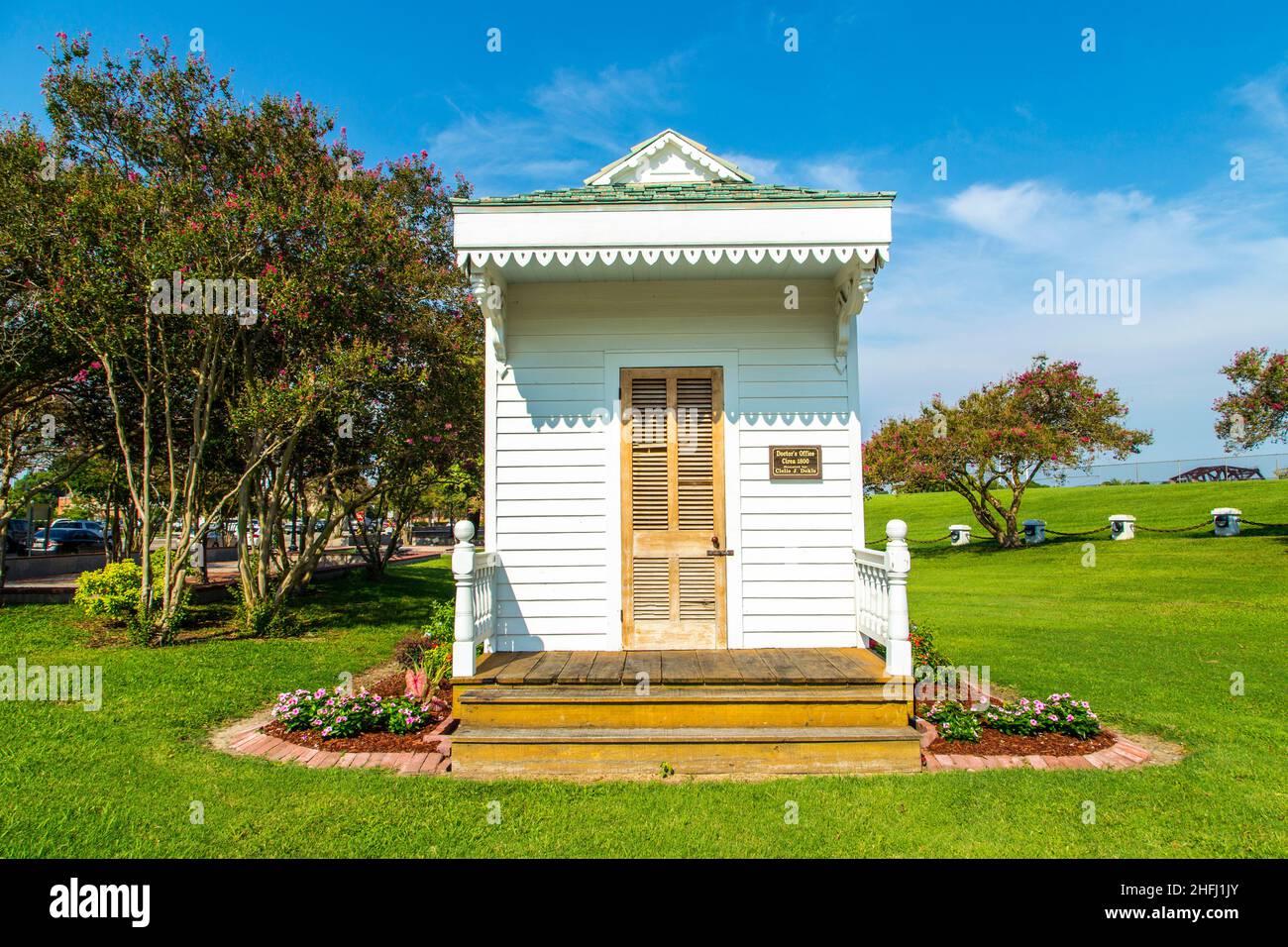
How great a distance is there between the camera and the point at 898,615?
479 centimetres

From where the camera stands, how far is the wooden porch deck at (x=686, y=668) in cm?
487

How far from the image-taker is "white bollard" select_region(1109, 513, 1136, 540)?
73.8 feet

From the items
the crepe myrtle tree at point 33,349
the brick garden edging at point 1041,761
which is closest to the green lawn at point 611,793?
the brick garden edging at point 1041,761

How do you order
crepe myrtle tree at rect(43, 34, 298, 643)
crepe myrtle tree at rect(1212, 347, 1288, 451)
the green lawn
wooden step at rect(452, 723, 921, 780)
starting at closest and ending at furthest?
1. the green lawn
2. wooden step at rect(452, 723, 921, 780)
3. crepe myrtle tree at rect(43, 34, 298, 643)
4. crepe myrtle tree at rect(1212, 347, 1288, 451)

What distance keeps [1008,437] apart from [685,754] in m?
21.1

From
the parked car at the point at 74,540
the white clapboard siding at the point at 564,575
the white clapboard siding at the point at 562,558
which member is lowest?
the parked car at the point at 74,540

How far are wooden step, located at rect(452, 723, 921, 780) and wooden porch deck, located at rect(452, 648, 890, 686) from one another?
369mm

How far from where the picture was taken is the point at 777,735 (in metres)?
4.60

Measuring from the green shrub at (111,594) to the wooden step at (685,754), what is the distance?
8.20m

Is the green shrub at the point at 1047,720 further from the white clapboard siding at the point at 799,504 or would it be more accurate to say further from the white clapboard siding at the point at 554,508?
the white clapboard siding at the point at 554,508

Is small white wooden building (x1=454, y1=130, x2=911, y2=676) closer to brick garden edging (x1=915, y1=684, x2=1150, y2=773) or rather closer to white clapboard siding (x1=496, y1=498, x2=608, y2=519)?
white clapboard siding (x1=496, y1=498, x2=608, y2=519)

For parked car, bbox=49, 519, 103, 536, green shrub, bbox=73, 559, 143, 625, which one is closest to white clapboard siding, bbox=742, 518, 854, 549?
green shrub, bbox=73, 559, 143, 625
